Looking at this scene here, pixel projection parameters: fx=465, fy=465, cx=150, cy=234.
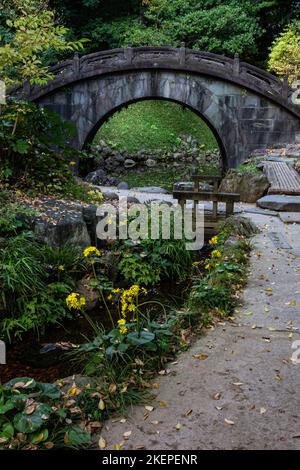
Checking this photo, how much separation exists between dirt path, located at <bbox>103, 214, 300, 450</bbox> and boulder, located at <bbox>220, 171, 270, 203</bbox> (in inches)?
261

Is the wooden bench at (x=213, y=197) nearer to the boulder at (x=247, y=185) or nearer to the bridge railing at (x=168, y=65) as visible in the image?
the boulder at (x=247, y=185)

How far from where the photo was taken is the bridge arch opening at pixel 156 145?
22688 millimetres

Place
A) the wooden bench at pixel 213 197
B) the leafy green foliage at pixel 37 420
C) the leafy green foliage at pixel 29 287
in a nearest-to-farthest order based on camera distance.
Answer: the leafy green foliage at pixel 37 420 < the leafy green foliage at pixel 29 287 < the wooden bench at pixel 213 197

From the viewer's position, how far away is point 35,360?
16.9ft

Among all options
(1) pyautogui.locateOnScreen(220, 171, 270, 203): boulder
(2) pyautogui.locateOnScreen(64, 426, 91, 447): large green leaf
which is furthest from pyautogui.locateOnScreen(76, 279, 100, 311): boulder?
(1) pyautogui.locateOnScreen(220, 171, 270, 203): boulder

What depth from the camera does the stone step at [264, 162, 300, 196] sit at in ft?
35.2

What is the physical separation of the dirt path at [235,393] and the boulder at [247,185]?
6.63 meters

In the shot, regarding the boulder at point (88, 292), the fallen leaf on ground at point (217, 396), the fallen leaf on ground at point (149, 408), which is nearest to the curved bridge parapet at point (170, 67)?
the boulder at point (88, 292)

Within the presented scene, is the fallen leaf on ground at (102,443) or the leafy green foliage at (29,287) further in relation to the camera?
the leafy green foliage at (29,287)

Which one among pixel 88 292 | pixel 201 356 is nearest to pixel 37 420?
pixel 201 356

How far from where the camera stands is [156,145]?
25500mm

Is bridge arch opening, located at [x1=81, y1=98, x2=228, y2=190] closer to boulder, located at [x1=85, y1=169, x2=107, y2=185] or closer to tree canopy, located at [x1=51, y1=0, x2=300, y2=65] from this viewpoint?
boulder, located at [x1=85, y1=169, x2=107, y2=185]

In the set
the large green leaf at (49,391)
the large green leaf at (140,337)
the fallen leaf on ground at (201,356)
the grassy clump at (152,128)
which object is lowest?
the fallen leaf on ground at (201,356)
